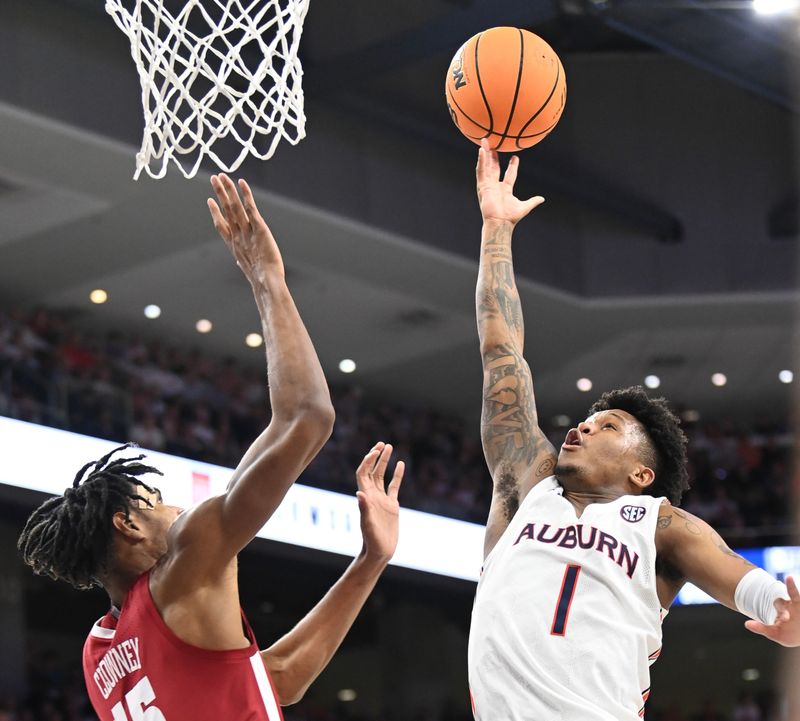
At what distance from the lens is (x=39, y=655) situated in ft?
45.5

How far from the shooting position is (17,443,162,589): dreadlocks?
2879 mm

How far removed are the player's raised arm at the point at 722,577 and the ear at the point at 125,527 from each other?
1.09 meters

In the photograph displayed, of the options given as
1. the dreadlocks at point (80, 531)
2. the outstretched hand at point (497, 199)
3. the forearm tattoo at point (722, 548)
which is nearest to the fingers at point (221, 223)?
the dreadlocks at point (80, 531)

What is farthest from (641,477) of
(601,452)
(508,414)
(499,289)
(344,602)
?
(344,602)

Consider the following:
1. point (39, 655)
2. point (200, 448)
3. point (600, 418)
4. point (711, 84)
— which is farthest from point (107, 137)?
point (600, 418)

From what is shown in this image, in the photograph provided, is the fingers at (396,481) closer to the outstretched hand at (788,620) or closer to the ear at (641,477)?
the ear at (641,477)

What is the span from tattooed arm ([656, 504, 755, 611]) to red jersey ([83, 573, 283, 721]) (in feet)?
2.79

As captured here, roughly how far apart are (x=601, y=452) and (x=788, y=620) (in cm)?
65

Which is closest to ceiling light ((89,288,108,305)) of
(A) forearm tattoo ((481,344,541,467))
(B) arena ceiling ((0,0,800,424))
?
(B) arena ceiling ((0,0,800,424))

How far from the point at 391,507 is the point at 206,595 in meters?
0.73

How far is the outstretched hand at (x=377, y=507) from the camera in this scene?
10.8 ft

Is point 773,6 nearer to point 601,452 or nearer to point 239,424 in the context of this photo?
point 239,424

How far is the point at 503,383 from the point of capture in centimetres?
327

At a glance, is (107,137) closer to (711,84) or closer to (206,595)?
(711,84)
